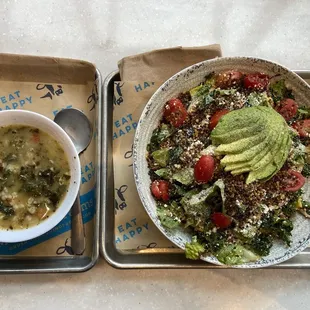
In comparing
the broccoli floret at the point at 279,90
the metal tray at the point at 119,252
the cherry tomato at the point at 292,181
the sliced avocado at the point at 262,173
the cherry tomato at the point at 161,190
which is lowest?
the metal tray at the point at 119,252

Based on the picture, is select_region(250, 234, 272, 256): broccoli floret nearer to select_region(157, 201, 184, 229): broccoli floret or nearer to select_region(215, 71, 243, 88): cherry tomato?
select_region(157, 201, 184, 229): broccoli floret

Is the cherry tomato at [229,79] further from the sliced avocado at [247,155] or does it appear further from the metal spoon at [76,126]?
the metal spoon at [76,126]

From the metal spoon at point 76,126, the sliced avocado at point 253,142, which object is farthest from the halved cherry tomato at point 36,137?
the sliced avocado at point 253,142

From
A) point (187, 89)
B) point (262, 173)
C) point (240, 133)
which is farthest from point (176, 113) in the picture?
point (262, 173)

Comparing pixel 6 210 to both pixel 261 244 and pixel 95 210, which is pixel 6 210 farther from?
pixel 261 244

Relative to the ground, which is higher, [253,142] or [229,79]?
[229,79]

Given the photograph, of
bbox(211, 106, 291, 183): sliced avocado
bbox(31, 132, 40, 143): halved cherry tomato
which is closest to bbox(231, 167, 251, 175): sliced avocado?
bbox(211, 106, 291, 183): sliced avocado
